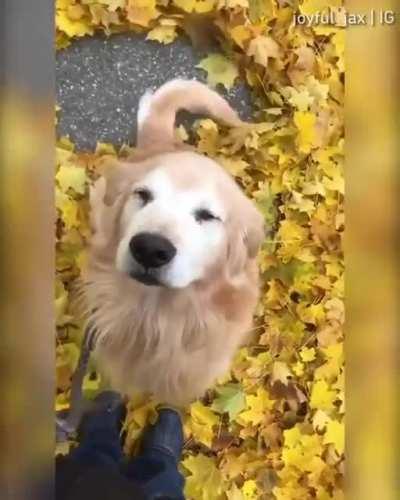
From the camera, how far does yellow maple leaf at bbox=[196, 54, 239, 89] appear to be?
111 centimetres

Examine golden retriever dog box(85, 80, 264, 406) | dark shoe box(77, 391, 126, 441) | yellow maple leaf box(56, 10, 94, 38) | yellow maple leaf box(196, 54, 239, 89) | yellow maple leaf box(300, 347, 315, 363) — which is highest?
yellow maple leaf box(56, 10, 94, 38)

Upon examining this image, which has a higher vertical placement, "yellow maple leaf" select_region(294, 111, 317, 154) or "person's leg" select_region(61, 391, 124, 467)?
"yellow maple leaf" select_region(294, 111, 317, 154)

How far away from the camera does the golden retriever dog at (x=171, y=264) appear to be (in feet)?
3.59

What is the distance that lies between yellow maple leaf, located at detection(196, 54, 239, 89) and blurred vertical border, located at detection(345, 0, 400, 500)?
0.47 ft

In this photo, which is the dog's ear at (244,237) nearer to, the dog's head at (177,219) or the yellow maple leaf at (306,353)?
the dog's head at (177,219)

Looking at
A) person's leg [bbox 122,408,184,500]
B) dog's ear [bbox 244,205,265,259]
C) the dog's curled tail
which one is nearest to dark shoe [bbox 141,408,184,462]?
person's leg [bbox 122,408,184,500]

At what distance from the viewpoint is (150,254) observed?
109 cm

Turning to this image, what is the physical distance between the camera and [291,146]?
1122 mm

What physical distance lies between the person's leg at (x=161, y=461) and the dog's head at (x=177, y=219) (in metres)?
0.17

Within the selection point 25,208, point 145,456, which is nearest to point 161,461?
point 145,456

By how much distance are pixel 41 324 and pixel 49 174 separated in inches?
7.0

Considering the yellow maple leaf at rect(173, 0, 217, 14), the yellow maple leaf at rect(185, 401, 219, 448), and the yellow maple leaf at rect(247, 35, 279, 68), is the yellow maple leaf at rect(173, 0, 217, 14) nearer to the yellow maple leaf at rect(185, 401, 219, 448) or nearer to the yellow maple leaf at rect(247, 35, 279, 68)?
the yellow maple leaf at rect(247, 35, 279, 68)

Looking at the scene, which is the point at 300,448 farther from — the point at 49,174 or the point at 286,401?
the point at 49,174


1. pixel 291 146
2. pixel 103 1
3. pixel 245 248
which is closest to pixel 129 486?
pixel 245 248
